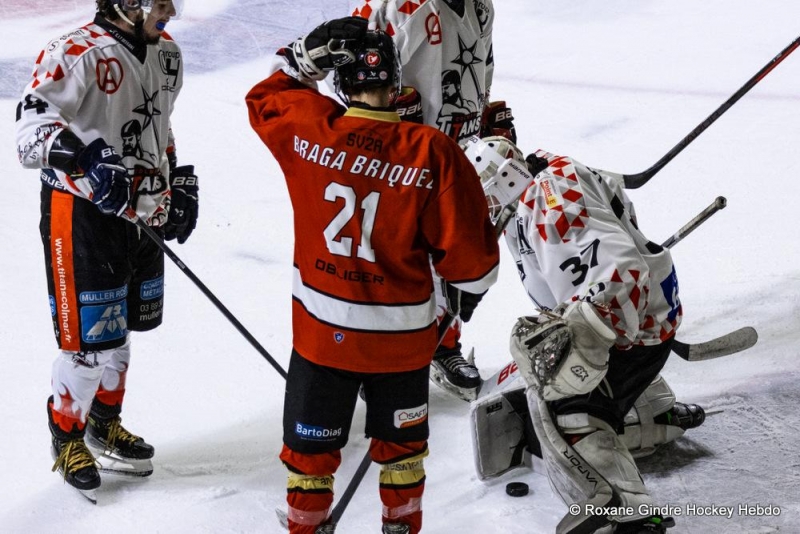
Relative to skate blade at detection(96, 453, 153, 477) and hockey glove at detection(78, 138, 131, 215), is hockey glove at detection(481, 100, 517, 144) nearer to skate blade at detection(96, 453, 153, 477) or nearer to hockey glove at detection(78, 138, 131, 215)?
hockey glove at detection(78, 138, 131, 215)

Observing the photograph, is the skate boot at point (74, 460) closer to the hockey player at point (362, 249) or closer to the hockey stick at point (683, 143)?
the hockey player at point (362, 249)

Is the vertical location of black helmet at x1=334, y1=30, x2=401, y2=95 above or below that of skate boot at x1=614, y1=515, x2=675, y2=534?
above

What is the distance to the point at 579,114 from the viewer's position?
5.31 m

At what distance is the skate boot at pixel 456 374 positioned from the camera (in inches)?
130

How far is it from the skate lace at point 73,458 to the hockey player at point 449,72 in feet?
3.76

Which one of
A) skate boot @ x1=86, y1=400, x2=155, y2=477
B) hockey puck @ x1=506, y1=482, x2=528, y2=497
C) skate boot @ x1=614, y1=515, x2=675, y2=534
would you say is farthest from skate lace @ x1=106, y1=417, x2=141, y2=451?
skate boot @ x1=614, y1=515, x2=675, y2=534

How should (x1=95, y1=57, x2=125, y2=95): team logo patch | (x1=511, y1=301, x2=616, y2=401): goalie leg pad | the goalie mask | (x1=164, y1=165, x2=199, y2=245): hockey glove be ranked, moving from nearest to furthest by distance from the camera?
(x1=511, y1=301, x2=616, y2=401): goalie leg pad
the goalie mask
(x1=95, y1=57, x2=125, y2=95): team logo patch
(x1=164, y1=165, x2=199, y2=245): hockey glove

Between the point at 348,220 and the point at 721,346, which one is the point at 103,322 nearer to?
the point at 348,220

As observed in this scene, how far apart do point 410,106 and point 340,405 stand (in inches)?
45.8

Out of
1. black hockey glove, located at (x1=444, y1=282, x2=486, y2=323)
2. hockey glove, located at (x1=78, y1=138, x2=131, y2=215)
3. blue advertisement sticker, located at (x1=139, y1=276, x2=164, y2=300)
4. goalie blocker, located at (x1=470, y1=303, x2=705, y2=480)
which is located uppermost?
hockey glove, located at (x1=78, y1=138, x2=131, y2=215)

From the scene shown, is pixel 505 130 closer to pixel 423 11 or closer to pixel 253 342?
pixel 423 11

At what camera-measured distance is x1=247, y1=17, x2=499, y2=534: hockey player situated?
6.91 feet

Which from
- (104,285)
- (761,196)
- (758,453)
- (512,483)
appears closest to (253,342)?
(104,285)

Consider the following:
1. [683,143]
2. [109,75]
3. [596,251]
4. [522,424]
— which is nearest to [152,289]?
[109,75]
